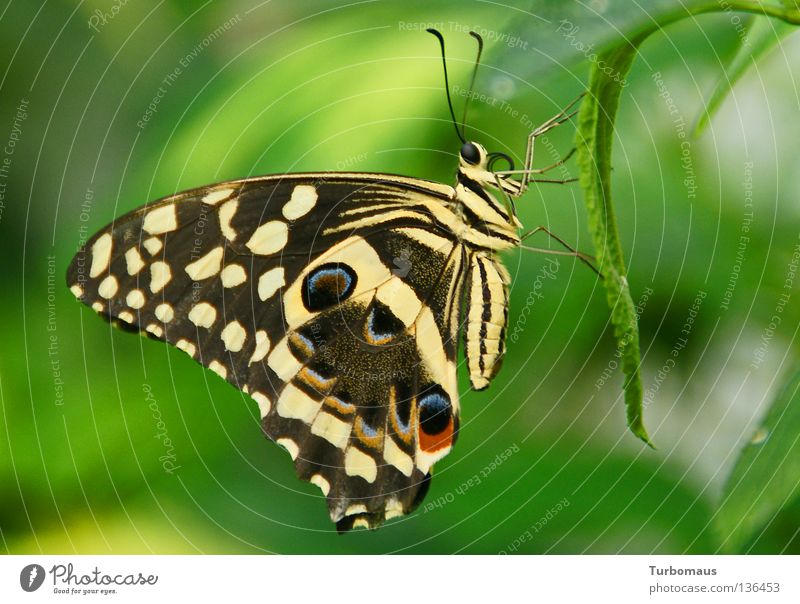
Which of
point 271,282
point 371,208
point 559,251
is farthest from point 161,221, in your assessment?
point 559,251

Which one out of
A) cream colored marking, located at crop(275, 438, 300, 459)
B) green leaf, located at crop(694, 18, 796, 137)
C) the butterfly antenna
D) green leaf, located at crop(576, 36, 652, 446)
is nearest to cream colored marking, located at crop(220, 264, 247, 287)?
cream colored marking, located at crop(275, 438, 300, 459)

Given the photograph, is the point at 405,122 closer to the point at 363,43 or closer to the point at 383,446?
the point at 363,43

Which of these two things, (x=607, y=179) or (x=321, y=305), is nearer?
(x=607, y=179)

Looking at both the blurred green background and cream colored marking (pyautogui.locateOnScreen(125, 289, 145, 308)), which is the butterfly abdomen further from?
cream colored marking (pyautogui.locateOnScreen(125, 289, 145, 308))

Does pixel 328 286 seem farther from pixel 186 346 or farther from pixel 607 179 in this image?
pixel 607 179

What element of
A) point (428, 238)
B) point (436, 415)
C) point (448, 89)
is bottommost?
point (436, 415)

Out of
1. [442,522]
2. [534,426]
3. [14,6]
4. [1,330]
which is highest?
[14,6]

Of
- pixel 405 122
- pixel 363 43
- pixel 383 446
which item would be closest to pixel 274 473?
pixel 383 446
